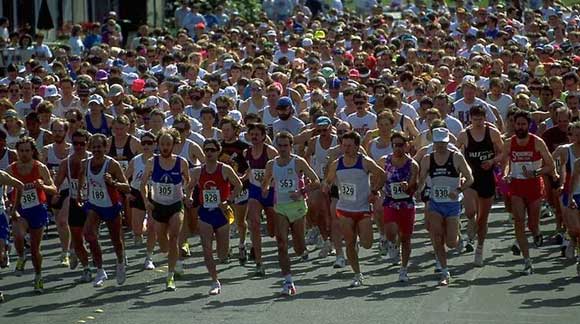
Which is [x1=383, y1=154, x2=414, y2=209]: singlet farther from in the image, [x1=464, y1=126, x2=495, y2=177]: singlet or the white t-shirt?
the white t-shirt

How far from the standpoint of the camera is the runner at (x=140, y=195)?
20047mm

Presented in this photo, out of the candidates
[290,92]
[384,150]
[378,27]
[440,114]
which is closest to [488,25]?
[378,27]

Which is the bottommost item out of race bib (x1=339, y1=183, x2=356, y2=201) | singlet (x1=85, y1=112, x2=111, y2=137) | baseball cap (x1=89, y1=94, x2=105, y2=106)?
race bib (x1=339, y1=183, x2=356, y2=201)

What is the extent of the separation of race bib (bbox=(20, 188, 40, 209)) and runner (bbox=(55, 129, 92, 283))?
44 cm

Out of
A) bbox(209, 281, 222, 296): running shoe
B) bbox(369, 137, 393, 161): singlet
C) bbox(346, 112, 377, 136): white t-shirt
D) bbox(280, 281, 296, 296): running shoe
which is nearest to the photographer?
bbox(280, 281, 296, 296): running shoe

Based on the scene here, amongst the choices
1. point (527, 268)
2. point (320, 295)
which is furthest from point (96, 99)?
point (527, 268)

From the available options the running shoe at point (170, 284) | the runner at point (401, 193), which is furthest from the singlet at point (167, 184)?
the runner at point (401, 193)

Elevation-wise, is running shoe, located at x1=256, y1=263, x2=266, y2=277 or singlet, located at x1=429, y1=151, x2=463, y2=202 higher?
singlet, located at x1=429, y1=151, x2=463, y2=202

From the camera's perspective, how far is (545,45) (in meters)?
31.7

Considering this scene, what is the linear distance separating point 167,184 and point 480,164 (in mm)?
3587

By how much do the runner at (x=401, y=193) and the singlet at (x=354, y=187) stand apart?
0.31 m

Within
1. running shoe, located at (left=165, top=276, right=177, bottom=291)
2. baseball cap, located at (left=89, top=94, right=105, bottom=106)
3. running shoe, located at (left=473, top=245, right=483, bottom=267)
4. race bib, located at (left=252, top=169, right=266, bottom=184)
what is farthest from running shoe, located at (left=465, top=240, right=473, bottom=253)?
baseball cap, located at (left=89, top=94, right=105, bottom=106)

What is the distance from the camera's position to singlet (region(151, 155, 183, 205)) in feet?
61.4

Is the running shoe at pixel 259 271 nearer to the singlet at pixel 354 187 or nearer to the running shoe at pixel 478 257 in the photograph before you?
the singlet at pixel 354 187
